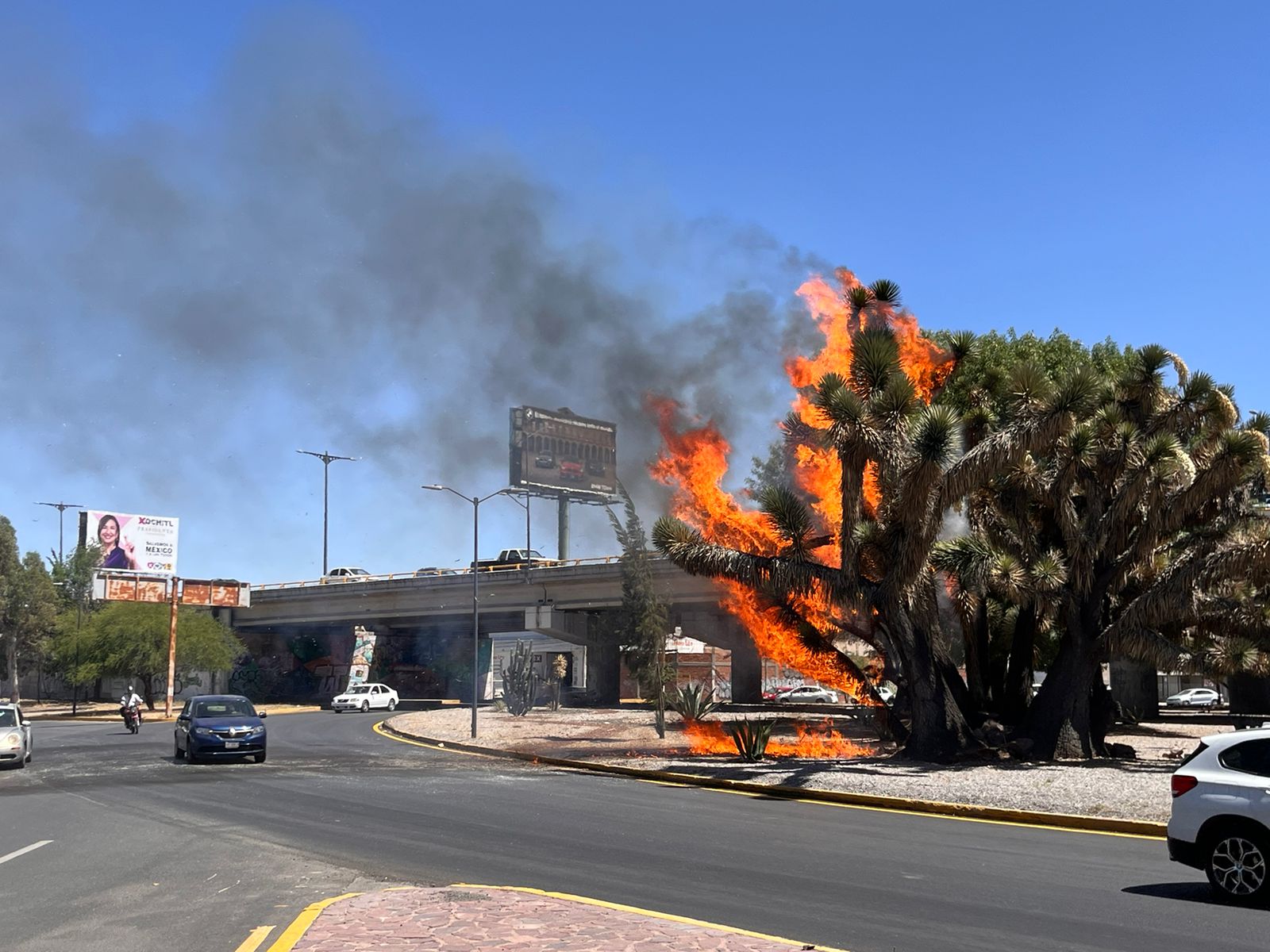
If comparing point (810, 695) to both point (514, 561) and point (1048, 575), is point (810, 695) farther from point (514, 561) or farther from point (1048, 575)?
point (1048, 575)

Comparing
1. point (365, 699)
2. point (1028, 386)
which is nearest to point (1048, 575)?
point (1028, 386)

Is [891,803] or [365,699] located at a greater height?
[891,803]

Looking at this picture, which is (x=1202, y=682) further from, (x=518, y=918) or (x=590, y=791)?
(x=518, y=918)

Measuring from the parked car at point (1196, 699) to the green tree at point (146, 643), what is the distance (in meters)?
53.5

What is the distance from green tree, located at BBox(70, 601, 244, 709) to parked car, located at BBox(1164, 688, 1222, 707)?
53.5 m

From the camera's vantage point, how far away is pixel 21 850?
12.6 meters

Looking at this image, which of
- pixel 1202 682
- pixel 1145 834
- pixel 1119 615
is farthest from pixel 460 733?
pixel 1202 682

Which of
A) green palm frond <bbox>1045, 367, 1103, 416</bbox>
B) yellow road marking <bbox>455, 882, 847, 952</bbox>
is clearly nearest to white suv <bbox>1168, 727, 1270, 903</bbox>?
yellow road marking <bbox>455, 882, 847, 952</bbox>

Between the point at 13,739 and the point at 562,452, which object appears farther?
the point at 562,452

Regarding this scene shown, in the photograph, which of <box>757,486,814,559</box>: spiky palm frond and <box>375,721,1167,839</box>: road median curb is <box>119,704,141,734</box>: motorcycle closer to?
<box>375,721,1167,839</box>: road median curb

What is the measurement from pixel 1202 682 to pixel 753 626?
62358 mm

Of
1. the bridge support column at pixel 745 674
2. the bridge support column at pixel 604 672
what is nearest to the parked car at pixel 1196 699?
the bridge support column at pixel 745 674

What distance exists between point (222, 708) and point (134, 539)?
45330 mm

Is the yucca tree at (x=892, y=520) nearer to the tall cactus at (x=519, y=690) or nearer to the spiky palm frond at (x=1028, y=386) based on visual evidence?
the spiky palm frond at (x=1028, y=386)
